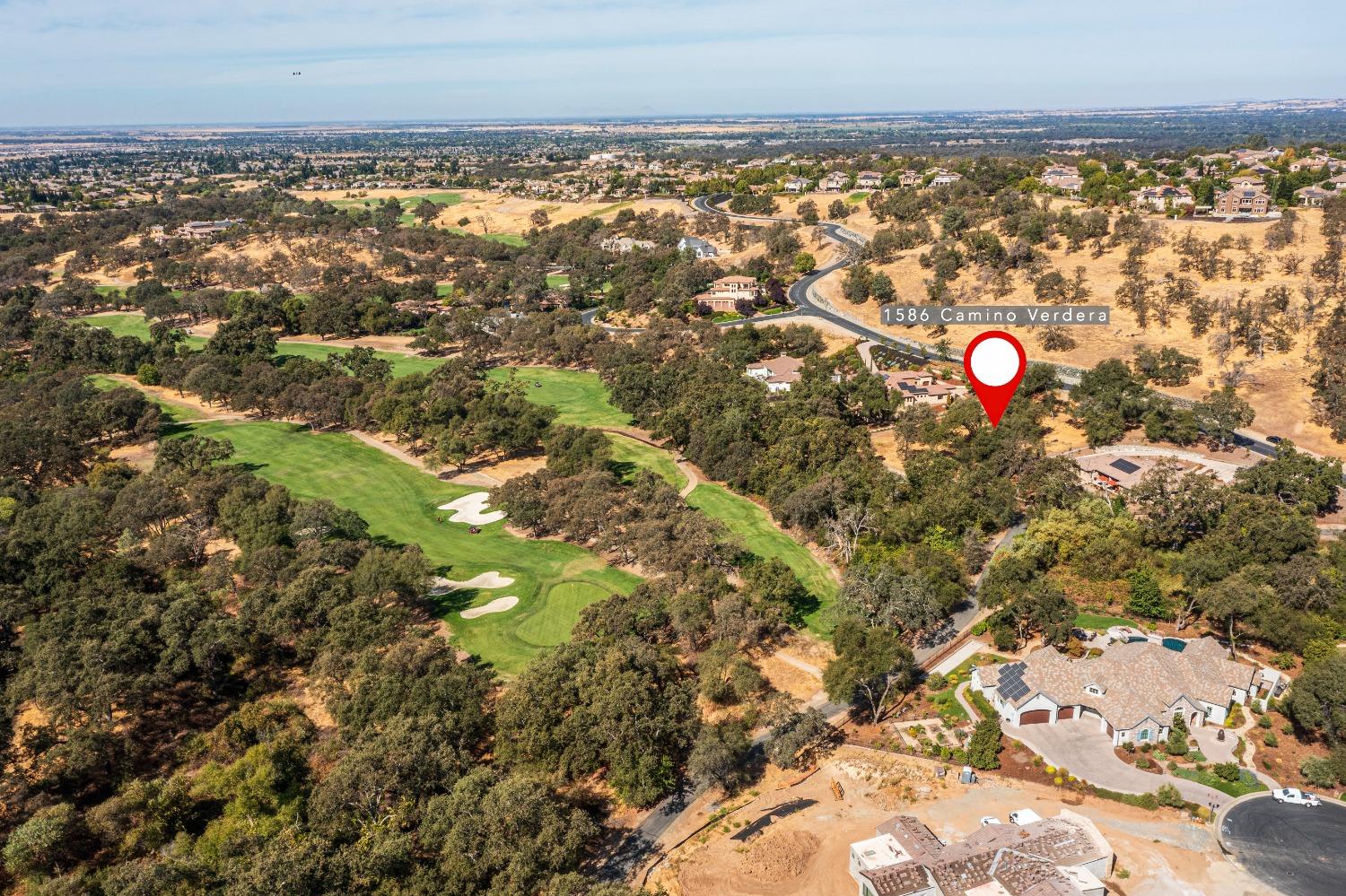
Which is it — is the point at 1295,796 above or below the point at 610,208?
below

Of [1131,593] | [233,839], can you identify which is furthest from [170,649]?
[1131,593]

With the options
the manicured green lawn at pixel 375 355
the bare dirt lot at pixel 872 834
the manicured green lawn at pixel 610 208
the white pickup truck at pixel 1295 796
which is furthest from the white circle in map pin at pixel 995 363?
the manicured green lawn at pixel 610 208

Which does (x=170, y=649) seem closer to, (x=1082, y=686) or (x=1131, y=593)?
(x=1082, y=686)

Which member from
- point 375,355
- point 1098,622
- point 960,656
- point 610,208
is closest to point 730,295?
point 375,355

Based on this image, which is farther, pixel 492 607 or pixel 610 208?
pixel 610 208

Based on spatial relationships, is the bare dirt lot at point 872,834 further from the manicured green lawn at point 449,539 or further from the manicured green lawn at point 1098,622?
the manicured green lawn at point 449,539

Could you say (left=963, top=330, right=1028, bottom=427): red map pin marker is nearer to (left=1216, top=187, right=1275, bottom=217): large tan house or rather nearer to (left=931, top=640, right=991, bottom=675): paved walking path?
(left=931, top=640, right=991, bottom=675): paved walking path

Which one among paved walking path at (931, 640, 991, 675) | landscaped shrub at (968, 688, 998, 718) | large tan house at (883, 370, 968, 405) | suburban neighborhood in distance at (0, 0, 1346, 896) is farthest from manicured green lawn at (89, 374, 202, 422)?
landscaped shrub at (968, 688, 998, 718)

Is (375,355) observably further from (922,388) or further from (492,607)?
(922,388)
